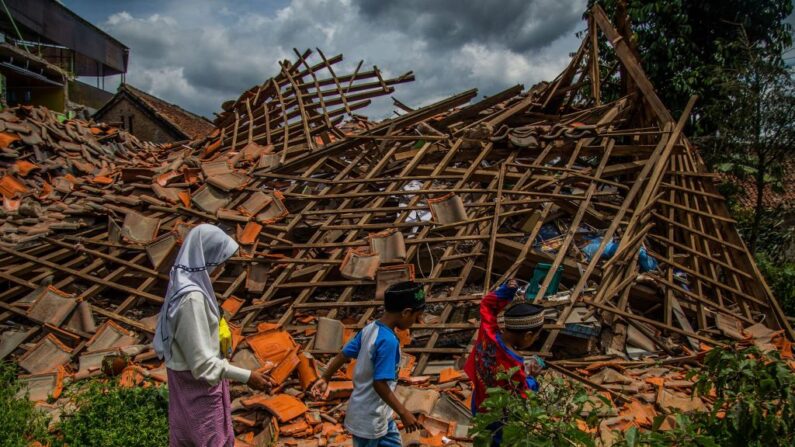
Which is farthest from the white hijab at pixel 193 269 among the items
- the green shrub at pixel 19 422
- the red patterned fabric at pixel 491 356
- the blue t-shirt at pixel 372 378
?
the green shrub at pixel 19 422

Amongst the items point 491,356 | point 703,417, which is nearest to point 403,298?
point 491,356

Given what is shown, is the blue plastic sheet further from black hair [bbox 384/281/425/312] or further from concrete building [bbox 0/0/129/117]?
concrete building [bbox 0/0/129/117]

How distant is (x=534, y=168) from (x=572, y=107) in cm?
339

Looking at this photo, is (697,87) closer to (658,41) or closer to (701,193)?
(658,41)

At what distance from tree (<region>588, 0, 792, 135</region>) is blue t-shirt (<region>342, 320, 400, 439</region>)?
10.4m

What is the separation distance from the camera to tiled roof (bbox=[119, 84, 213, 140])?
79.3 feet

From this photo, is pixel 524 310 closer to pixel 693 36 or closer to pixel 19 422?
pixel 19 422

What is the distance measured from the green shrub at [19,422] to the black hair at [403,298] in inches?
106

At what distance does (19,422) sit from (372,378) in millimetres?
2789

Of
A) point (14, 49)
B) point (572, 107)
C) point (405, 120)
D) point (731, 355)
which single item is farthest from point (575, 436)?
point (14, 49)

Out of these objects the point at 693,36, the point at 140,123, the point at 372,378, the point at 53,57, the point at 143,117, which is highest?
the point at 693,36

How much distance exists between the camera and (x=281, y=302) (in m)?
5.86

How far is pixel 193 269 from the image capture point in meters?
2.47

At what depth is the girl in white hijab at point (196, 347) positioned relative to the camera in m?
2.41
